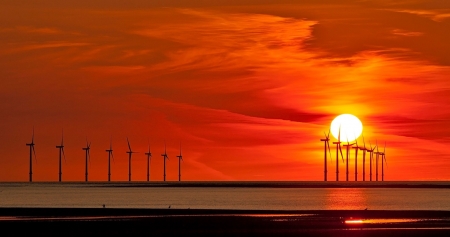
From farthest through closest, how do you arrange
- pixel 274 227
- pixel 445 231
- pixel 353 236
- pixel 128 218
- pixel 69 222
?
1. pixel 128 218
2. pixel 69 222
3. pixel 274 227
4. pixel 445 231
5. pixel 353 236

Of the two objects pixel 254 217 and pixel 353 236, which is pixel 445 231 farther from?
pixel 254 217

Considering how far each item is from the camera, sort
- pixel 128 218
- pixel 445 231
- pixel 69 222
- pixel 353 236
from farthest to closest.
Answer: pixel 128 218, pixel 69 222, pixel 445 231, pixel 353 236

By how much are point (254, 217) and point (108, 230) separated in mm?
21098

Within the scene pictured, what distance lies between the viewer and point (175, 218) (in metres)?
83.3

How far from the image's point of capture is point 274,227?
230ft

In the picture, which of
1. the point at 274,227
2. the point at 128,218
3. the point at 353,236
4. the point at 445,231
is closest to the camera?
the point at 353,236

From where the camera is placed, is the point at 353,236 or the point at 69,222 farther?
the point at 69,222

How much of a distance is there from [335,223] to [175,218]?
14827mm

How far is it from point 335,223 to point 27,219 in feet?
76.9

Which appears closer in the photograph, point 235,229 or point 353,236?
point 353,236

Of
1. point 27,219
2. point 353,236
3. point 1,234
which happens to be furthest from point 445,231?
point 27,219

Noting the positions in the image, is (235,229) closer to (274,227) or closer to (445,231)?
(274,227)

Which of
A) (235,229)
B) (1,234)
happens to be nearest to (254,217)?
(235,229)

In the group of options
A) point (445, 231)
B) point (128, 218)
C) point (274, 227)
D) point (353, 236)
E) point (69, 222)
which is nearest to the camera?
point (353, 236)
